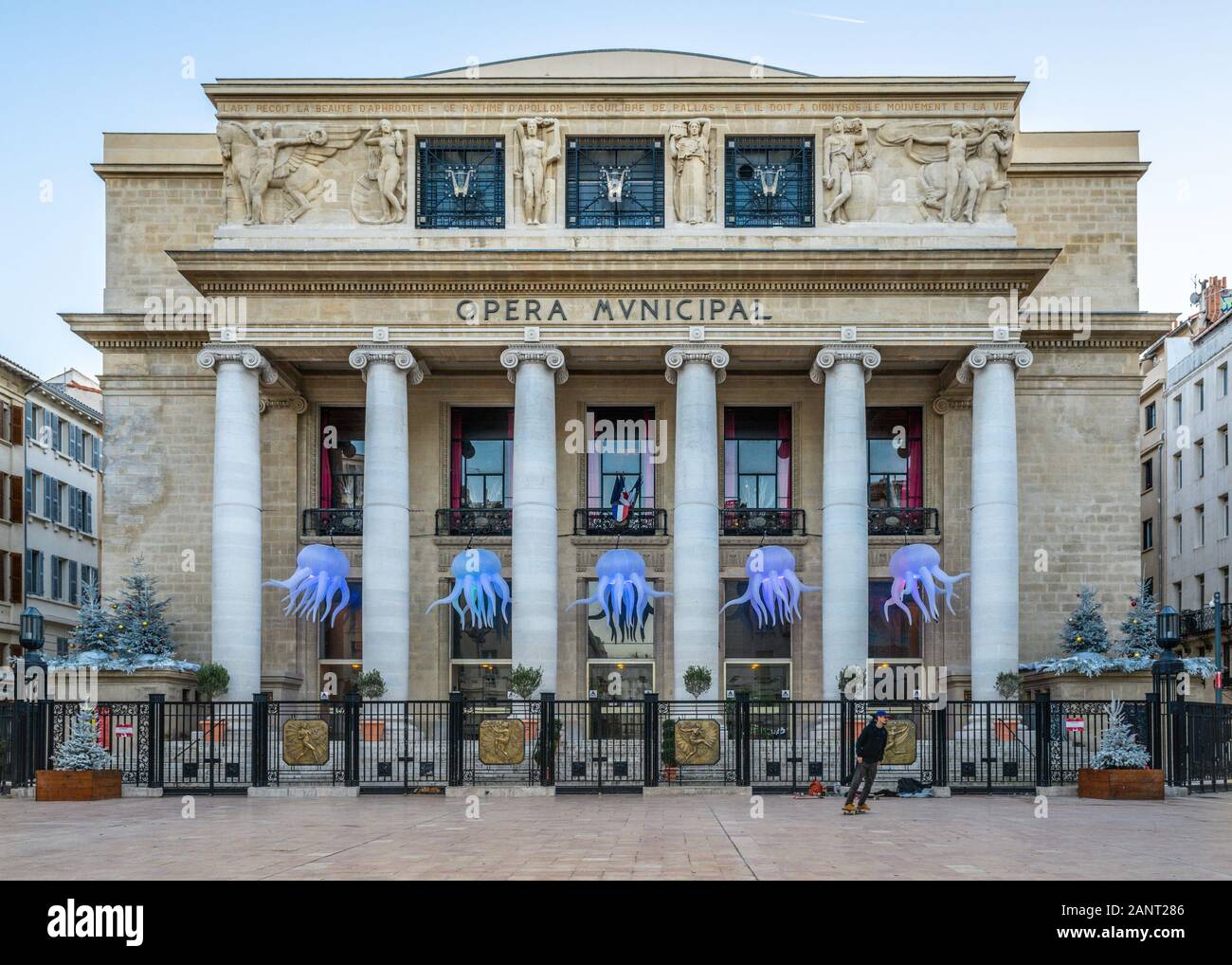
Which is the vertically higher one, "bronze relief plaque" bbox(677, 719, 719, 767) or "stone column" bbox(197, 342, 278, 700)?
"stone column" bbox(197, 342, 278, 700)

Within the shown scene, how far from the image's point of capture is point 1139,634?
135ft

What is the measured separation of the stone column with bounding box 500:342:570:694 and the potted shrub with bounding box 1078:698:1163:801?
15.0 m

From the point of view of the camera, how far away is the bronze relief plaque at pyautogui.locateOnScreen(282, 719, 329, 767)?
103ft

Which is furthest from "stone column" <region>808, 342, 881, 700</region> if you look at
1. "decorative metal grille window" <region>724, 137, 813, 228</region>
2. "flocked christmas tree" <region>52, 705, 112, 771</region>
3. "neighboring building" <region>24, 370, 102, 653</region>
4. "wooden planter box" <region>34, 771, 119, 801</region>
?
"neighboring building" <region>24, 370, 102, 653</region>

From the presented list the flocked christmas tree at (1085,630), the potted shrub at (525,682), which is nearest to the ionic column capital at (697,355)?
the potted shrub at (525,682)

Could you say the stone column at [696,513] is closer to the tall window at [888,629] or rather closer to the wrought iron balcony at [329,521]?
the tall window at [888,629]

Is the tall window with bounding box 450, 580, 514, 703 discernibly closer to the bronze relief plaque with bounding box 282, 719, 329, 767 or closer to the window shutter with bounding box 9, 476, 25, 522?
the bronze relief plaque with bounding box 282, 719, 329, 767

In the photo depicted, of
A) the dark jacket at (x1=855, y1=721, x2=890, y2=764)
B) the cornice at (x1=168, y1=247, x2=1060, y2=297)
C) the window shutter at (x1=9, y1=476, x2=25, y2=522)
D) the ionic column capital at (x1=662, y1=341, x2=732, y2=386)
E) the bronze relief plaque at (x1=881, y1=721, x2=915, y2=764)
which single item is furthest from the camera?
the window shutter at (x1=9, y1=476, x2=25, y2=522)

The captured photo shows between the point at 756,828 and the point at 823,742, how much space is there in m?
11.3

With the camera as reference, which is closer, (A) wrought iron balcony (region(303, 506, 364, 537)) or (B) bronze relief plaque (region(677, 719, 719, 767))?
(B) bronze relief plaque (region(677, 719, 719, 767))

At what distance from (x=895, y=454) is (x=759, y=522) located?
467 cm

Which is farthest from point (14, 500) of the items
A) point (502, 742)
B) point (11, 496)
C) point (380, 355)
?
point (502, 742)

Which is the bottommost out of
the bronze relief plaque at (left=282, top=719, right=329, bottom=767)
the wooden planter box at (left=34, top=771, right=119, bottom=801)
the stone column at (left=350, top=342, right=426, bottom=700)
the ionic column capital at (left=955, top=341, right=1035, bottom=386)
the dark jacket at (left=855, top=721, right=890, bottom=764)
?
the wooden planter box at (left=34, top=771, right=119, bottom=801)

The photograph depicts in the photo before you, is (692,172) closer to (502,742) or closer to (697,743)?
(697,743)
